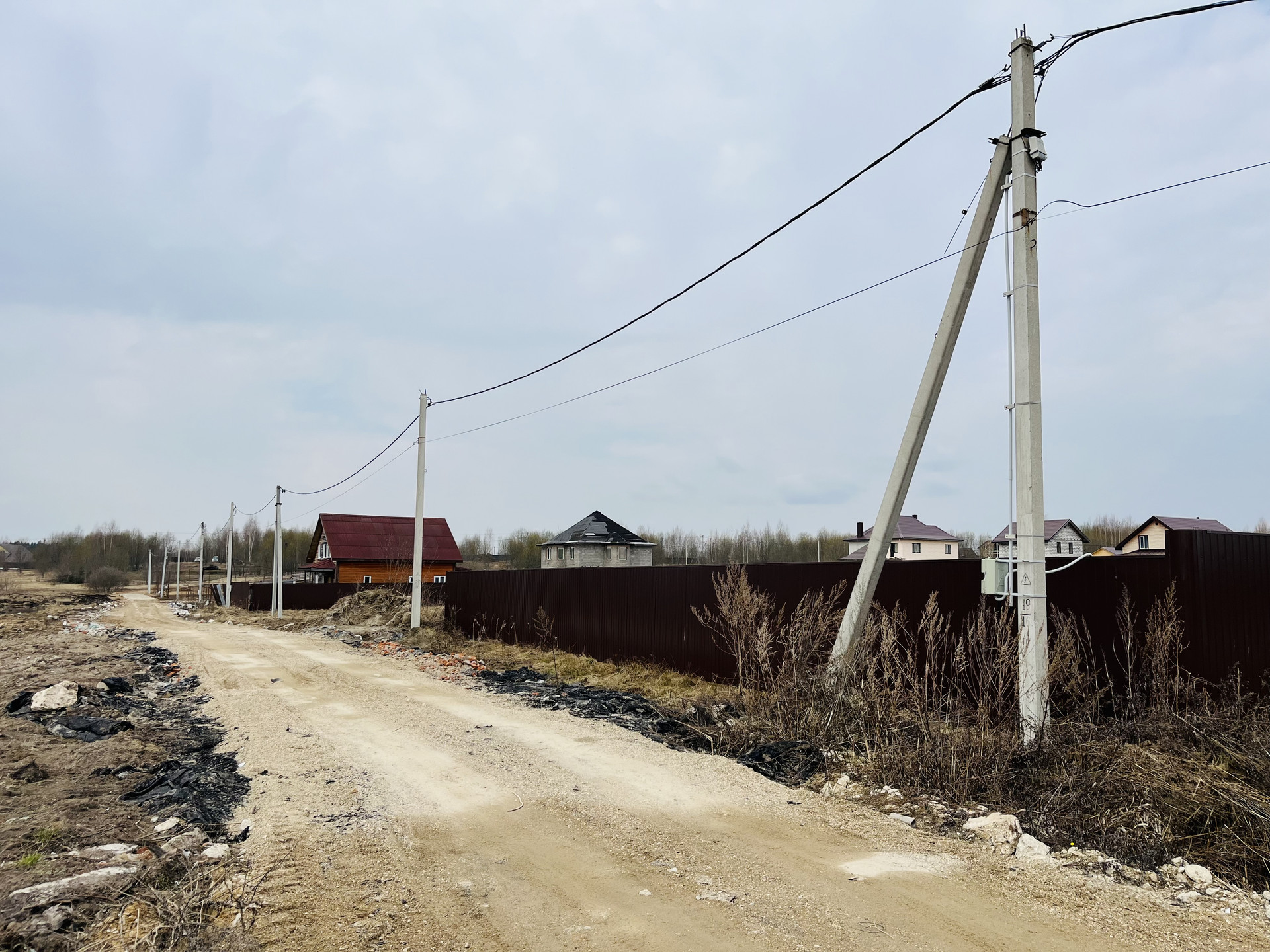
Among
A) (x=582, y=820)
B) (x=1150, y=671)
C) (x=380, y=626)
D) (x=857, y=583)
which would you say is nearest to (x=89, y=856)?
(x=582, y=820)

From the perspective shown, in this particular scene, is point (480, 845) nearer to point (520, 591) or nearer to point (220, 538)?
point (520, 591)

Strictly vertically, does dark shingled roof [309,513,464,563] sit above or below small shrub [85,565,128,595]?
above

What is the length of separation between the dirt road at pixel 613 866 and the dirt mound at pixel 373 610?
1926 cm

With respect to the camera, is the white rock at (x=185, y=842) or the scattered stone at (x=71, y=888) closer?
the scattered stone at (x=71, y=888)

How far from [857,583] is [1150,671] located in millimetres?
2803

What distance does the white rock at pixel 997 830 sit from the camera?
5.48 meters

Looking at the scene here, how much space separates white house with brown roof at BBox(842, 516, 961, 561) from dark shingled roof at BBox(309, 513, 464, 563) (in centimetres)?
2547

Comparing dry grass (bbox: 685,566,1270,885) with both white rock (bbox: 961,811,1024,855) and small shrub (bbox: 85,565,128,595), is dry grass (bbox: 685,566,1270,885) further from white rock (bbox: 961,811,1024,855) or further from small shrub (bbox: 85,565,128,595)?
small shrub (bbox: 85,565,128,595)

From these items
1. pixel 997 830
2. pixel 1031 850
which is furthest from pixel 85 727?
pixel 1031 850

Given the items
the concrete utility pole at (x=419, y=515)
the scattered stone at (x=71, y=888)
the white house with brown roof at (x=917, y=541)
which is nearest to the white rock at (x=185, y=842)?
the scattered stone at (x=71, y=888)

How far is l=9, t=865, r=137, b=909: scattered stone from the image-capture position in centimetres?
437

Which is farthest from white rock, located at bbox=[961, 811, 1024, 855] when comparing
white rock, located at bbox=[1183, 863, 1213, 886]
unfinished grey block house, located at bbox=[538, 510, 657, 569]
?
unfinished grey block house, located at bbox=[538, 510, 657, 569]

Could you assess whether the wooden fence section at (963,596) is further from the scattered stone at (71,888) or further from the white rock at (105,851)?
the scattered stone at (71,888)

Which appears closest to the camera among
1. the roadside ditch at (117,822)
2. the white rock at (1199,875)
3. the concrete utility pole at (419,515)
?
the roadside ditch at (117,822)
